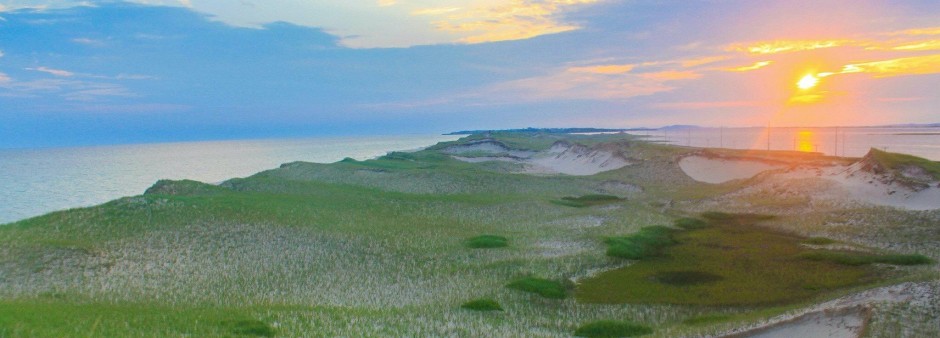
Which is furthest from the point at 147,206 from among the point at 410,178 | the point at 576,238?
the point at 410,178

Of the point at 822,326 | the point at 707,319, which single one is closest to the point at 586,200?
the point at 707,319

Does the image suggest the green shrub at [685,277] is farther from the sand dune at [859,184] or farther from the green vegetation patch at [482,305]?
the sand dune at [859,184]

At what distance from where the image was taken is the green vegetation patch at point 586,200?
141 feet

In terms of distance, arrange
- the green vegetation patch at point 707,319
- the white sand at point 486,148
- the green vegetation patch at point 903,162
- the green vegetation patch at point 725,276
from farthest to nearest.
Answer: the white sand at point 486,148 < the green vegetation patch at point 903,162 < the green vegetation patch at point 725,276 < the green vegetation patch at point 707,319

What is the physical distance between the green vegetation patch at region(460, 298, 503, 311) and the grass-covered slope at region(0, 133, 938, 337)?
0.16ft

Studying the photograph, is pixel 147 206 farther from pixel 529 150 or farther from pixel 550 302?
pixel 529 150

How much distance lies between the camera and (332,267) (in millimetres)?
23828

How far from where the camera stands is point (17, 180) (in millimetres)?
90750

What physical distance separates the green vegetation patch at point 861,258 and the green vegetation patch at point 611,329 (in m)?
11.1

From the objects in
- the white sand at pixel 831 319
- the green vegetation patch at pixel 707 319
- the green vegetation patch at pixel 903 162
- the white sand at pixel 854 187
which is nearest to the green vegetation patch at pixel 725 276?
the green vegetation patch at pixel 707 319

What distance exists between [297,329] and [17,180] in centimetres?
9794

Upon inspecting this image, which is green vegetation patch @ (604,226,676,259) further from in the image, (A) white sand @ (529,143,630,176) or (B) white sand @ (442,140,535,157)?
(B) white sand @ (442,140,535,157)

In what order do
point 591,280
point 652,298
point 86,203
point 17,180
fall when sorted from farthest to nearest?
→ point 17,180, point 86,203, point 591,280, point 652,298

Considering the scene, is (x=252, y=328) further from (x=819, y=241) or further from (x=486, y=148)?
(x=486, y=148)
